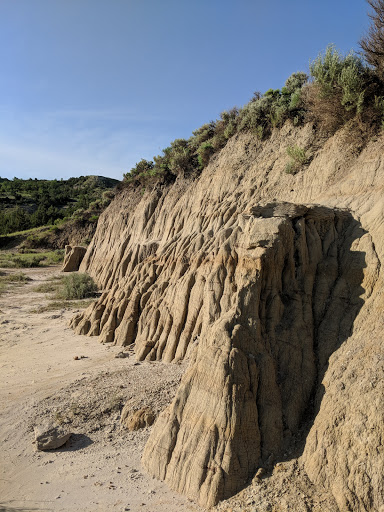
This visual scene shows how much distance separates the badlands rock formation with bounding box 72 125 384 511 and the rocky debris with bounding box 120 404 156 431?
1.33 m

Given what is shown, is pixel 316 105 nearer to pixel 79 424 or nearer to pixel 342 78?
pixel 342 78

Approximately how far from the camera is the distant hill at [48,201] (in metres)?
55.9

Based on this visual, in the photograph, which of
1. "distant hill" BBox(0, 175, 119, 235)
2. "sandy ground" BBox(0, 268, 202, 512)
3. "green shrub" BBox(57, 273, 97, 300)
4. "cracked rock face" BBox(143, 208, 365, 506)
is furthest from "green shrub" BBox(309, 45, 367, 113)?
"distant hill" BBox(0, 175, 119, 235)

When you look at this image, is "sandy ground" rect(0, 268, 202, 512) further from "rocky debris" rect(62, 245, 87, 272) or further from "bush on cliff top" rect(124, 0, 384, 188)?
"rocky debris" rect(62, 245, 87, 272)

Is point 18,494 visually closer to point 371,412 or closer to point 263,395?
point 263,395

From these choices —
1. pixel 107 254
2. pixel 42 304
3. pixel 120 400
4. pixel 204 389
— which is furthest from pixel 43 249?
pixel 204 389

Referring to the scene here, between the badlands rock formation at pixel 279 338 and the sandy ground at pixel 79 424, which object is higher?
the badlands rock formation at pixel 279 338

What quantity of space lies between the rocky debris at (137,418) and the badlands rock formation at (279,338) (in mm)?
1332

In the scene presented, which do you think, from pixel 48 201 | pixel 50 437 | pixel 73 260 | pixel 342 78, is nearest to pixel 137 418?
pixel 50 437

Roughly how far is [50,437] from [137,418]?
5.89ft

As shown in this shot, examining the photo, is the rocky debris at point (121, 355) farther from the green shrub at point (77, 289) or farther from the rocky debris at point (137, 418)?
the green shrub at point (77, 289)

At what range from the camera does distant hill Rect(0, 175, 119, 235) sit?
5594cm

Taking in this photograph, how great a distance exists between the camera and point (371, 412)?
542 centimetres

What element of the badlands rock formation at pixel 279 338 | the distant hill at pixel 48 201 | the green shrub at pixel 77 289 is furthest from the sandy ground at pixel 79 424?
the distant hill at pixel 48 201
